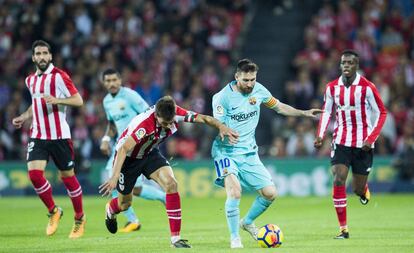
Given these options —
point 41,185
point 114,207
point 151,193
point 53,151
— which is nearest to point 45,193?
point 41,185

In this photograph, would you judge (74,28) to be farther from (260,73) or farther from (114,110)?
(114,110)

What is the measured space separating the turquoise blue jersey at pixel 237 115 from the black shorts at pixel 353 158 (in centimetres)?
143

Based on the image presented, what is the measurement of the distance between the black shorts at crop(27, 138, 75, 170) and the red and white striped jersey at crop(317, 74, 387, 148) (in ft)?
11.5

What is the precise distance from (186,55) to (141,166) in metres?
13.7

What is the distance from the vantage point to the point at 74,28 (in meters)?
25.1

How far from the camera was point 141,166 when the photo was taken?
11.4 m

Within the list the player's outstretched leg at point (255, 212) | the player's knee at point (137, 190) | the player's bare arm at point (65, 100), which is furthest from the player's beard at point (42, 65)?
the player's outstretched leg at point (255, 212)

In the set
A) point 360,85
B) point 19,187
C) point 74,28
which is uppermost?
point 74,28

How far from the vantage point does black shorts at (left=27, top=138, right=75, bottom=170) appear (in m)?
12.8

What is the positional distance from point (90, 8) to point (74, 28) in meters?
1.00

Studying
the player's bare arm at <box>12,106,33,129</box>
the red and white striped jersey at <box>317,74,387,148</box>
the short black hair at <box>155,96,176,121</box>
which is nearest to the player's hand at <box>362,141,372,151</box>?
the red and white striped jersey at <box>317,74,387,148</box>

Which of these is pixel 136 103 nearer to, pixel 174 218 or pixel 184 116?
pixel 184 116

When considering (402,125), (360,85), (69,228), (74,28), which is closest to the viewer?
(360,85)

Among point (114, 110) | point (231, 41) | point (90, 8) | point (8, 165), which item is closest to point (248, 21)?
point (231, 41)
